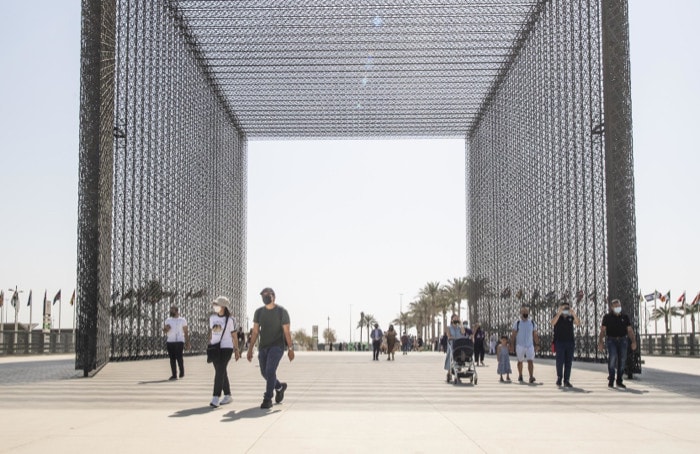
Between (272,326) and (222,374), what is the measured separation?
3.34 feet

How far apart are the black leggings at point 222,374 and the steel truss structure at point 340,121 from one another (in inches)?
362

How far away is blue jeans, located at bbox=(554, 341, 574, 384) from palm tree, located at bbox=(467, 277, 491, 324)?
37778 millimetres

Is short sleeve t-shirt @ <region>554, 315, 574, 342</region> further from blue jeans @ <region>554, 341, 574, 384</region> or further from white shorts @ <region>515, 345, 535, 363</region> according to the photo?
white shorts @ <region>515, 345, 535, 363</region>

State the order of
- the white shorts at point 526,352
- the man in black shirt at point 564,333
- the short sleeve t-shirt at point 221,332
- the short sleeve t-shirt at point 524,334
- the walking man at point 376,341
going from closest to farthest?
the short sleeve t-shirt at point 221,332 < the man in black shirt at point 564,333 < the white shorts at point 526,352 < the short sleeve t-shirt at point 524,334 < the walking man at point 376,341

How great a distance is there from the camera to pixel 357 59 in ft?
148

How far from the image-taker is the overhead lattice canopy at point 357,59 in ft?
131

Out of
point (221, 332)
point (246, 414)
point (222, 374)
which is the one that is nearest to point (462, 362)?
point (221, 332)

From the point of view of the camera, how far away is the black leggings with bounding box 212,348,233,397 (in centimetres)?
1297

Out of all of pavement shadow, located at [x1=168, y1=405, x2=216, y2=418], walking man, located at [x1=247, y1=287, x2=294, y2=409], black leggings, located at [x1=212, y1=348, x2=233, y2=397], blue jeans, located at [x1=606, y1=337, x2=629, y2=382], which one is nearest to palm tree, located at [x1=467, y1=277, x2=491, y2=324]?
blue jeans, located at [x1=606, y1=337, x2=629, y2=382]

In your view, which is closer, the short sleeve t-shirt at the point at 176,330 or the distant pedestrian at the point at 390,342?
the short sleeve t-shirt at the point at 176,330

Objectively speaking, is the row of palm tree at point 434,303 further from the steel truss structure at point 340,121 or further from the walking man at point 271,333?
the walking man at point 271,333

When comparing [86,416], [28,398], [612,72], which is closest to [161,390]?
[28,398]

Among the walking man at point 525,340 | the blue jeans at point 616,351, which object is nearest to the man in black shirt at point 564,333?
the blue jeans at point 616,351

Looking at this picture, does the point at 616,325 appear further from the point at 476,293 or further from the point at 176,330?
the point at 476,293
